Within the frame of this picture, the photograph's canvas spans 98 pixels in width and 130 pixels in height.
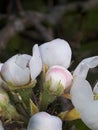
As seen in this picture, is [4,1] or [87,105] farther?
[4,1]

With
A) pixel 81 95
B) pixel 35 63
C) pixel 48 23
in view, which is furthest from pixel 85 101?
pixel 48 23

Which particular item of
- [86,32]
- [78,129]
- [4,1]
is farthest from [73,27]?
[78,129]

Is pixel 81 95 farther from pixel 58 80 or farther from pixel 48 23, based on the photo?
pixel 48 23

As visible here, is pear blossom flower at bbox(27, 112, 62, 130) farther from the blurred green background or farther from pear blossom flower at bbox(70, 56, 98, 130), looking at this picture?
the blurred green background

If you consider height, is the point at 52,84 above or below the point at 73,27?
above

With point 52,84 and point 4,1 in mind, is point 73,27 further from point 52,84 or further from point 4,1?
point 52,84

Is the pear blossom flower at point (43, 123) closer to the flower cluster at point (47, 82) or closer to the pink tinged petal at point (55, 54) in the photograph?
the flower cluster at point (47, 82)

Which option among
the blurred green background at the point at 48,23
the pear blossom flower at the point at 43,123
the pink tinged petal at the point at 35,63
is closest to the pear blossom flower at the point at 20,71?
the pink tinged petal at the point at 35,63
